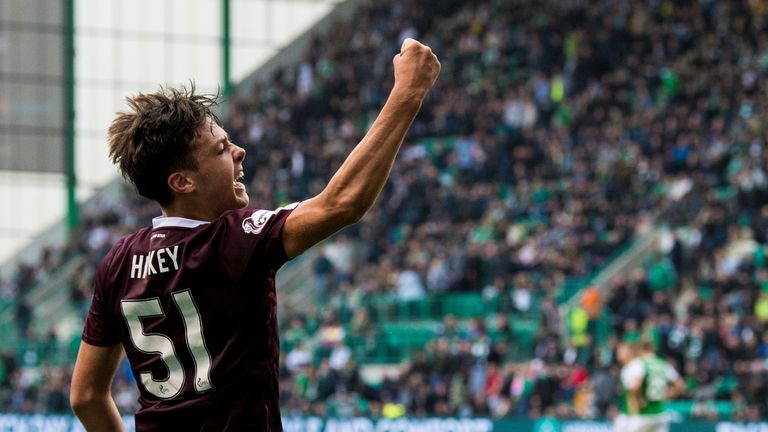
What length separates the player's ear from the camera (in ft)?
11.2

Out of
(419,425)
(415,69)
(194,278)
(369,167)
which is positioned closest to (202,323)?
(194,278)

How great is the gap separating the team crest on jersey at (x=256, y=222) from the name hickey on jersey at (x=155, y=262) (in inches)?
9.4

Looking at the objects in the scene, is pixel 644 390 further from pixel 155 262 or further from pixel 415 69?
pixel 415 69

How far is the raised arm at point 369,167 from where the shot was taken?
3084 millimetres

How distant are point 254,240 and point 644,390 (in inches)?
408

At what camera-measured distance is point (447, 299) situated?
22.6m

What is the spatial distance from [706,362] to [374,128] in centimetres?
1540

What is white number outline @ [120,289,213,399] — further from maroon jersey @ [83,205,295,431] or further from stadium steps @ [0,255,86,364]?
stadium steps @ [0,255,86,364]

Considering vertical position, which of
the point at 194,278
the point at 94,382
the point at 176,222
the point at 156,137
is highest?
the point at 156,137

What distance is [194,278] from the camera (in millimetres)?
3350

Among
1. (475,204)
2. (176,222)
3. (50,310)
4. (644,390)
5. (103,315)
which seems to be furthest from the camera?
(50,310)

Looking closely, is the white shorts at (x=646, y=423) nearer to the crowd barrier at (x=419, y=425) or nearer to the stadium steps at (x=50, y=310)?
the crowd barrier at (x=419, y=425)

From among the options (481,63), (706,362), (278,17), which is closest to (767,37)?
(481,63)

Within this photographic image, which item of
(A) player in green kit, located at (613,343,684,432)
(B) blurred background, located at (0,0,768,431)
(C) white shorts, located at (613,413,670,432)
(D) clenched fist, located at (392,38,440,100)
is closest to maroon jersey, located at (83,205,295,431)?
(D) clenched fist, located at (392,38,440,100)
